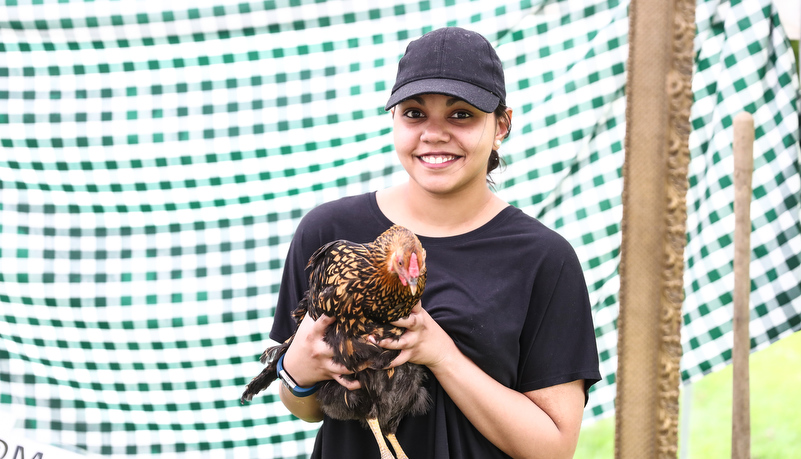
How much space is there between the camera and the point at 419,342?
131cm

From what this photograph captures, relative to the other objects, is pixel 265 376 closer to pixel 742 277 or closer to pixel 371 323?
pixel 371 323

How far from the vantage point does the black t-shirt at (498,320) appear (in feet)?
4.60

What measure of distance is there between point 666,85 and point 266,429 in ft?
5.59

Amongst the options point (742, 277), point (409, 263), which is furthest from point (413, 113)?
point (742, 277)

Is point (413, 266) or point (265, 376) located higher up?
point (413, 266)

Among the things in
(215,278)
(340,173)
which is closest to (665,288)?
(340,173)

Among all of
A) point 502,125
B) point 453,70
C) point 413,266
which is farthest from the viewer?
point 502,125

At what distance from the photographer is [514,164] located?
2193 millimetres

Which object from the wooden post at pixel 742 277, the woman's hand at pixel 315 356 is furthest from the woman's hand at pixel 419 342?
Result: the wooden post at pixel 742 277

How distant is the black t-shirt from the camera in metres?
1.40

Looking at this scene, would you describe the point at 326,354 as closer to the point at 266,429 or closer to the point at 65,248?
the point at 266,429

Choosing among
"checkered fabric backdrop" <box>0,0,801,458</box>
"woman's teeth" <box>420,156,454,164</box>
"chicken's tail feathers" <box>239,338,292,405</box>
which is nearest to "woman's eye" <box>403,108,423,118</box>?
"woman's teeth" <box>420,156,454,164</box>

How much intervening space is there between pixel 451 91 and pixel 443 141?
11cm

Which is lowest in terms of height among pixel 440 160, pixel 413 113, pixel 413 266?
pixel 413 266
